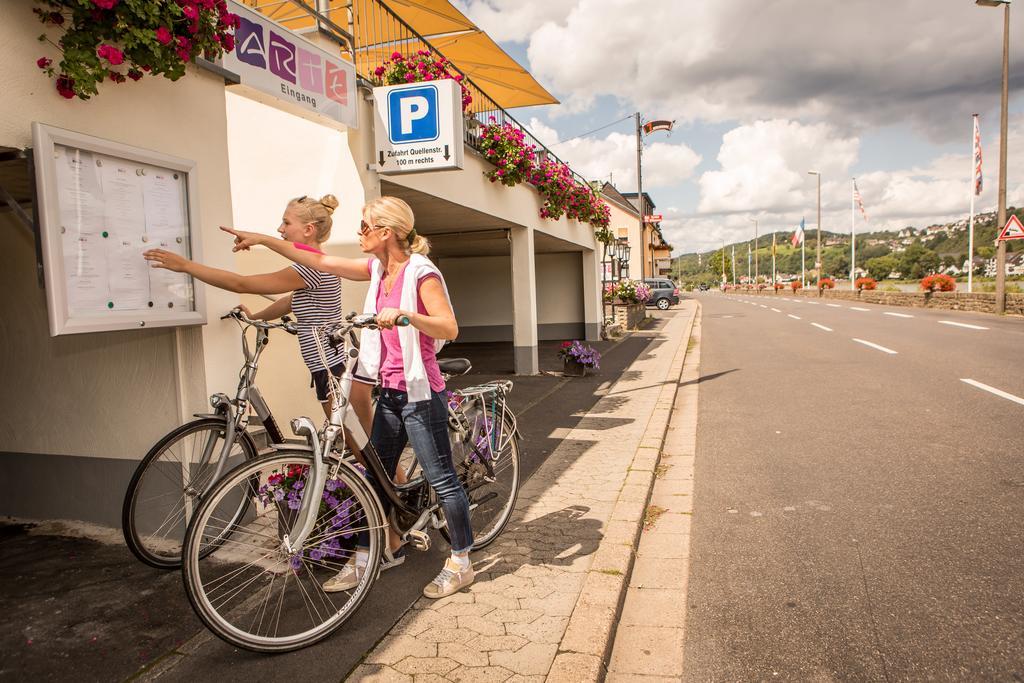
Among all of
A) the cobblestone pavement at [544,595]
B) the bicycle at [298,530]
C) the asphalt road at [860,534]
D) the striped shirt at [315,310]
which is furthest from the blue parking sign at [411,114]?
the asphalt road at [860,534]

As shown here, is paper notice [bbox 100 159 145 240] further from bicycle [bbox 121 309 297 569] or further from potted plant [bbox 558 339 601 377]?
potted plant [bbox 558 339 601 377]

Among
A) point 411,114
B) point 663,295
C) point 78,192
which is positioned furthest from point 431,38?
point 663,295

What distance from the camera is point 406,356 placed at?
3059 millimetres

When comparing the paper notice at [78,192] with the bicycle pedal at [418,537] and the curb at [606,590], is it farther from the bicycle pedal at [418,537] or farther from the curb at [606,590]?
the curb at [606,590]

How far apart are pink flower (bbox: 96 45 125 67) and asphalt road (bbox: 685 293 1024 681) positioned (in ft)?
11.5

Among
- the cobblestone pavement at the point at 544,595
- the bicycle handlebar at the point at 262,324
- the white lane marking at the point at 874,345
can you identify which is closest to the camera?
the cobblestone pavement at the point at 544,595

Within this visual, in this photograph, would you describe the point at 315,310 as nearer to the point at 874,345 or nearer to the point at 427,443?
the point at 427,443

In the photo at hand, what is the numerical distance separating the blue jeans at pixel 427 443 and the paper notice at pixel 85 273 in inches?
54.1

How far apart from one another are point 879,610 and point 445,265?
55.1 feet

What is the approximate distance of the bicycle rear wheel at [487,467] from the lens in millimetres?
3791

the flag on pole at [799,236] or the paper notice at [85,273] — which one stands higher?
the flag on pole at [799,236]

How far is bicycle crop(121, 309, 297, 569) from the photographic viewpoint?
3348 millimetres

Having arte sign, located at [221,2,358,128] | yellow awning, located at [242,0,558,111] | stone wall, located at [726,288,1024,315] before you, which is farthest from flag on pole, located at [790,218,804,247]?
arte sign, located at [221,2,358,128]

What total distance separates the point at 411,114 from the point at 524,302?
6416 millimetres
